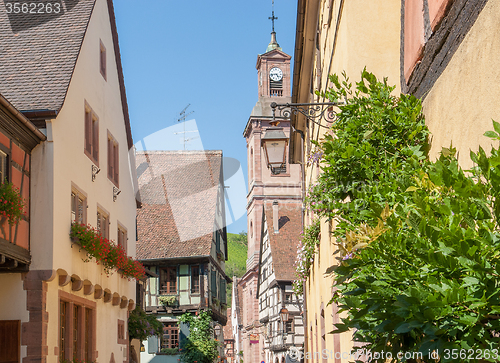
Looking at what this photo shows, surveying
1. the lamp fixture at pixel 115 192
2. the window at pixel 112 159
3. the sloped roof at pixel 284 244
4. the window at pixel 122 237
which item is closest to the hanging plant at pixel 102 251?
the window at pixel 122 237

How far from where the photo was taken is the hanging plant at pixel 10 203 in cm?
931

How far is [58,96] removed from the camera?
11.8 m

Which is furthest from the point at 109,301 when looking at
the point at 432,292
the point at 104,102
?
the point at 432,292

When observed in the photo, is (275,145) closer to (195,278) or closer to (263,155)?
(195,278)

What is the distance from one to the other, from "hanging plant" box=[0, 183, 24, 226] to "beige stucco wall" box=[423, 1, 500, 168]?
6.78m

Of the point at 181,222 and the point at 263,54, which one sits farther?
the point at 263,54

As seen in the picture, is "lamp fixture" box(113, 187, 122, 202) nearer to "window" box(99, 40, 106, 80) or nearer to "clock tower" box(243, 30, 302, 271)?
"window" box(99, 40, 106, 80)

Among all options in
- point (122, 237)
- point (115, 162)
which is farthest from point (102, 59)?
point (122, 237)

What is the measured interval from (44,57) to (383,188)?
10.9m

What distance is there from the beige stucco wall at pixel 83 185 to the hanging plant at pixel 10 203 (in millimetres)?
1014

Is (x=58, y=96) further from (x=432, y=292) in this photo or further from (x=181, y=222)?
(x=181, y=222)

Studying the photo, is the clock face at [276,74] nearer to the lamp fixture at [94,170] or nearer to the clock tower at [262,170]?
the clock tower at [262,170]

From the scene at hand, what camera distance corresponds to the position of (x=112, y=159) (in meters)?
16.6

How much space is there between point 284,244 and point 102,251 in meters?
22.7
